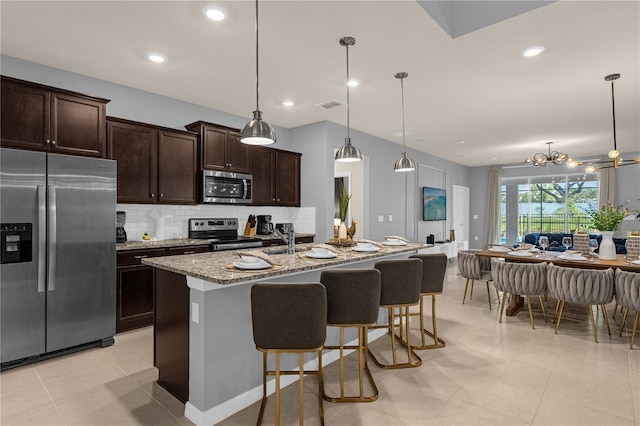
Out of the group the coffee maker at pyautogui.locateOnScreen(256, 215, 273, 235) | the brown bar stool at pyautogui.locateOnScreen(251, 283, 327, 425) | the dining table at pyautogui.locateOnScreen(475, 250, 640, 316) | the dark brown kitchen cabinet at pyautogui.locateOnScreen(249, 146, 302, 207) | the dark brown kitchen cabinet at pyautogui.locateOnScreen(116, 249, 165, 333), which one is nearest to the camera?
the brown bar stool at pyautogui.locateOnScreen(251, 283, 327, 425)

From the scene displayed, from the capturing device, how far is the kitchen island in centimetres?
211

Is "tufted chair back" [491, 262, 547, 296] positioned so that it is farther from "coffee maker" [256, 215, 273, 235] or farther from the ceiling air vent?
"coffee maker" [256, 215, 273, 235]

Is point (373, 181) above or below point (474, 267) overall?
above

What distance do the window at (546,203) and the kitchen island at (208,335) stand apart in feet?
30.7

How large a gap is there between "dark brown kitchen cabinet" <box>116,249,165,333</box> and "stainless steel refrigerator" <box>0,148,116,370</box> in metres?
0.21

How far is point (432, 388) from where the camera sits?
2.58 metres

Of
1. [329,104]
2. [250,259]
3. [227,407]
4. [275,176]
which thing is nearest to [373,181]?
[275,176]

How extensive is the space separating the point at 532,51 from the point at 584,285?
2375 millimetres

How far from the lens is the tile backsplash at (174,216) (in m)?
4.32

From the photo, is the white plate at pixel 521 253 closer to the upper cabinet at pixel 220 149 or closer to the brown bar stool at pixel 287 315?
the brown bar stool at pixel 287 315

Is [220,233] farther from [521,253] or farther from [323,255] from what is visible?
[521,253]

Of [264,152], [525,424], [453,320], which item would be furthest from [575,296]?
[264,152]

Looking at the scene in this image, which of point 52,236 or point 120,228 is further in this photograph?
point 120,228

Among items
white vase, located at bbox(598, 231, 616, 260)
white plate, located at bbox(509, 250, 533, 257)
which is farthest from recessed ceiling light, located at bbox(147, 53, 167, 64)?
white vase, located at bbox(598, 231, 616, 260)
